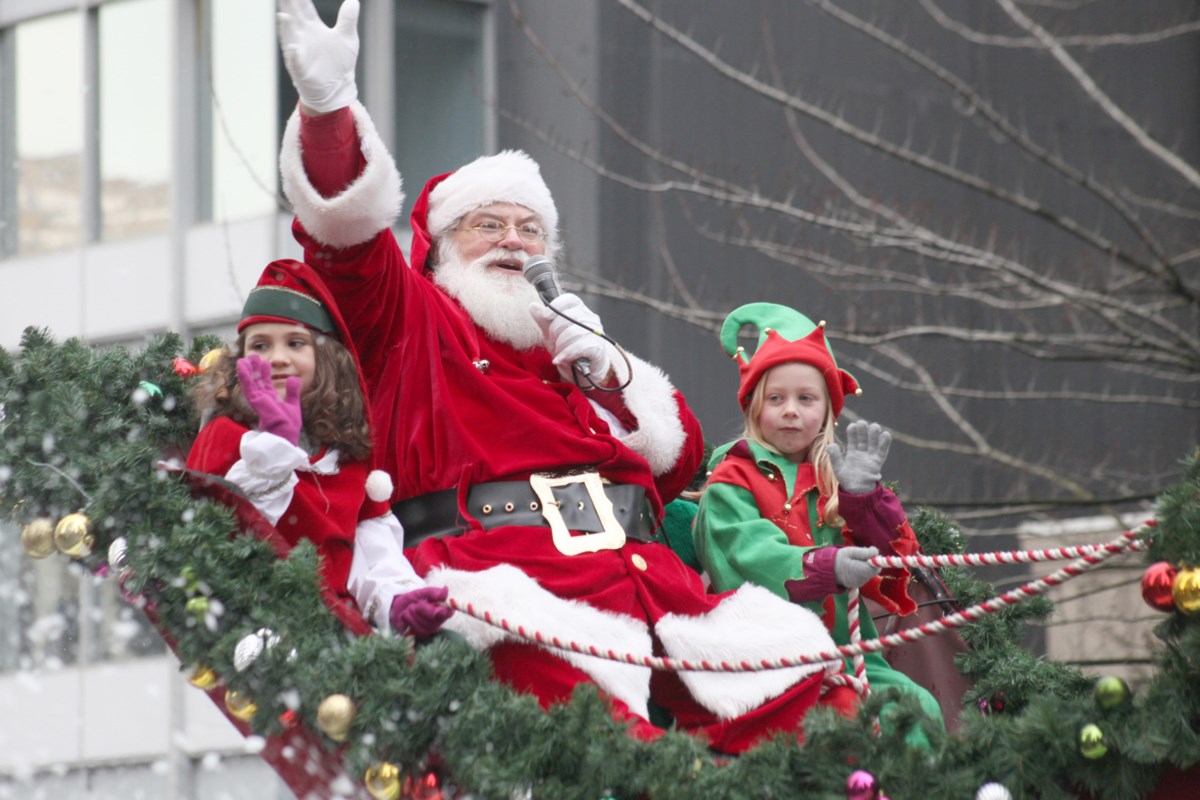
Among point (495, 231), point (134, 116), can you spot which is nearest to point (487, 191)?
point (495, 231)

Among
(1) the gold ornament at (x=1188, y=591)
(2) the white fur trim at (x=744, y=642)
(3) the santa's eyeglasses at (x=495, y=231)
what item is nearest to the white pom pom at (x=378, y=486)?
(2) the white fur trim at (x=744, y=642)

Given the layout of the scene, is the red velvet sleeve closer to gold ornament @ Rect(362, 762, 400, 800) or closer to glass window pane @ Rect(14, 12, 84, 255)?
gold ornament @ Rect(362, 762, 400, 800)

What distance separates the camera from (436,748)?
10.6 ft

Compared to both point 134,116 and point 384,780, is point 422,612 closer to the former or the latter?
point 384,780

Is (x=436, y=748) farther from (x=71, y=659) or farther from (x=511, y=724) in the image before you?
(x=71, y=659)

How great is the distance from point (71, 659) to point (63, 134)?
12.2ft

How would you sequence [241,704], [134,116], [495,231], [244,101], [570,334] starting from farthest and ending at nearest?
[134,116]
[244,101]
[495,231]
[570,334]
[241,704]

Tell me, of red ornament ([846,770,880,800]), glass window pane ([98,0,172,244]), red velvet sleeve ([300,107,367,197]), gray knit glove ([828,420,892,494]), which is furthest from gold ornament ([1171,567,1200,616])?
glass window pane ([98,0,172,244])

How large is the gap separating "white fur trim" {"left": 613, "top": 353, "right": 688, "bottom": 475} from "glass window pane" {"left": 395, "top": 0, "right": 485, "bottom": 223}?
6000mm

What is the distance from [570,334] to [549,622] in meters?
0.74

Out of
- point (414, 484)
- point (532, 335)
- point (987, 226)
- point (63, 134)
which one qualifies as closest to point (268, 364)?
point (414, 484)

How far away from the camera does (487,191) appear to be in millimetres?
4457

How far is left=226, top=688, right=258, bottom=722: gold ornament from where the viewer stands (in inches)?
131

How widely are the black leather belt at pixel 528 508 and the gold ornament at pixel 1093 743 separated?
1224 millimetres
